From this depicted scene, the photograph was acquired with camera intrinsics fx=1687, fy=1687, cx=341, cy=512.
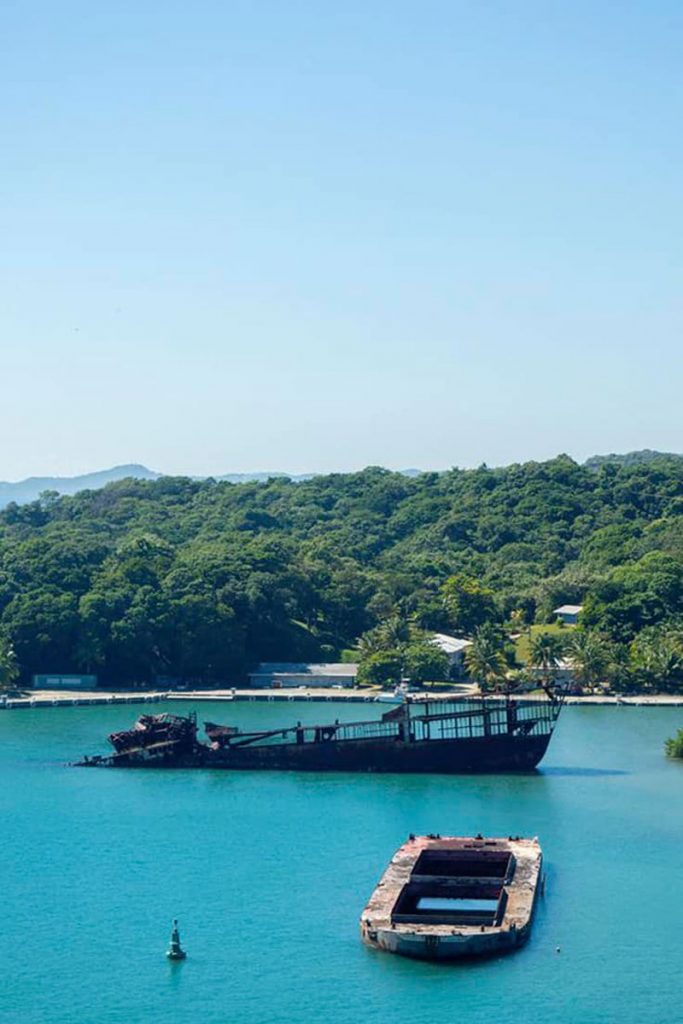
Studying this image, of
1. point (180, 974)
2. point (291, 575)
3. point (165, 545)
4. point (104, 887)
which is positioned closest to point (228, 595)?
point (291, 575)

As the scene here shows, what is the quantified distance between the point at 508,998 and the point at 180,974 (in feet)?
35.1

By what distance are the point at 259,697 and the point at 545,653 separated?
21.4m

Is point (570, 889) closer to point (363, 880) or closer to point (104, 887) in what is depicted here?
point (363, 880)

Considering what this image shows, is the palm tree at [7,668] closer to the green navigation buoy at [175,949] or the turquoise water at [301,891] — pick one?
the turquoise water at [301,891]

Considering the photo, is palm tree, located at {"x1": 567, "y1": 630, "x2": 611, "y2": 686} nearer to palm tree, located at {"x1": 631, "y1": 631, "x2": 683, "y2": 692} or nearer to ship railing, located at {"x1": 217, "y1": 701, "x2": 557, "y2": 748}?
palm tree, located at {"x1": 631, "y1": 631, "x2": 683, "y2": 692}

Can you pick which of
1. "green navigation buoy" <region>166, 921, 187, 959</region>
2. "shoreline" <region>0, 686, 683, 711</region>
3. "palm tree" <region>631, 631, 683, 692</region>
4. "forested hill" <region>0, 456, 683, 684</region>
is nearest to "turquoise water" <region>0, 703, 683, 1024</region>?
"green navigation buoy" <region>166, 921, 187, 959</region>

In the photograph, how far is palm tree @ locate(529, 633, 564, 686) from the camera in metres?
125

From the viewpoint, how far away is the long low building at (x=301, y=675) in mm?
128500

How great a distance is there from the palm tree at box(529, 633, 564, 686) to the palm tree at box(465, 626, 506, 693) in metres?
2.52

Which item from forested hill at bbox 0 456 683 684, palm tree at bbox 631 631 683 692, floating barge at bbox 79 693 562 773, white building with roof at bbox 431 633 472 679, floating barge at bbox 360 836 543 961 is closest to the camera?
floating barge at bbox 360 836 543 961

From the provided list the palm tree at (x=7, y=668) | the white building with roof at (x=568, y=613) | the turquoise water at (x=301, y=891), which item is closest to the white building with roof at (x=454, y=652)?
the white building with roof at (x=568, y=613)

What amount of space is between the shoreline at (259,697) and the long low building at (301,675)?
187 cm

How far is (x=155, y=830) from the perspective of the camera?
76.4 metres

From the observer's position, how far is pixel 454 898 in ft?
208
